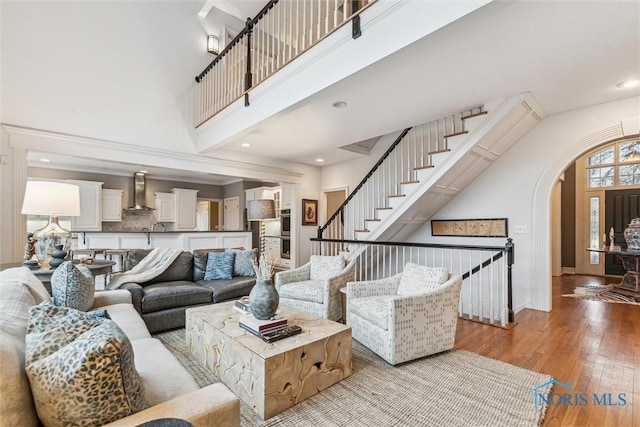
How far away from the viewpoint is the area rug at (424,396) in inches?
71.7

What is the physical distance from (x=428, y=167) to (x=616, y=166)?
20.0 feet

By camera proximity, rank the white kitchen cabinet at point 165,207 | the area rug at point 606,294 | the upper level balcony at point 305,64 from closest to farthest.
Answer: the upper level balcony at point 305,64 < the area rug at point 606,294 < the white kitchen cabinet at point 165,207

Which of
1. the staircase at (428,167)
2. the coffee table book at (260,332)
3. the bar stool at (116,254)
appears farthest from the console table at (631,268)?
the bar stool at (116,254)

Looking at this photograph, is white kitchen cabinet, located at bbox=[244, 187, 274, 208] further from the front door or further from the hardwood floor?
the front door

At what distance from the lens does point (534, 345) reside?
2930 mm

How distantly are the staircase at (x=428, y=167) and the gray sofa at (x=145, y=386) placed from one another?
3.74m

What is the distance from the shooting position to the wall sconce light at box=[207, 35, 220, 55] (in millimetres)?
5242

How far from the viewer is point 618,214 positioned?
6.78m

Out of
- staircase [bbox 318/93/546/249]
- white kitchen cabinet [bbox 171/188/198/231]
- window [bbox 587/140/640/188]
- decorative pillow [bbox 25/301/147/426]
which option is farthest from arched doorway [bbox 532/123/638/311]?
white kitchen cabinet [bbox 171/188/198/231]

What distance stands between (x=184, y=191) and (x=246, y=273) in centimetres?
501

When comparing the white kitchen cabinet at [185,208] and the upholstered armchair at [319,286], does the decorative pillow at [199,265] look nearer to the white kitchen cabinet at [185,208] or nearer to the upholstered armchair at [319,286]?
the upholstered armchair at [319,286]

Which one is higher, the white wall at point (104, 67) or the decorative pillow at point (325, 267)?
the white wall at point (104, 67)

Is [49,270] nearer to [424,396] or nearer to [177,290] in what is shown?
[177,290]

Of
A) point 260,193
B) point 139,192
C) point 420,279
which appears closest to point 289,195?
point 260,193
